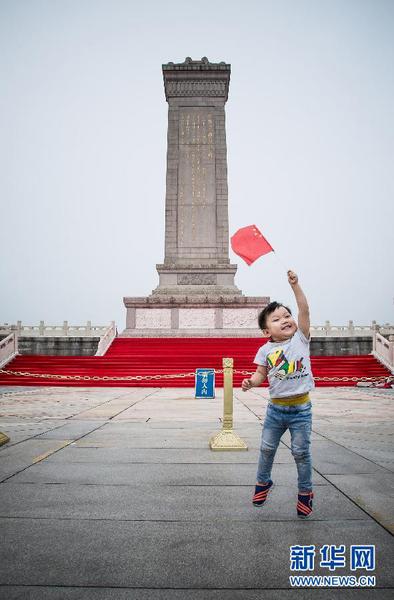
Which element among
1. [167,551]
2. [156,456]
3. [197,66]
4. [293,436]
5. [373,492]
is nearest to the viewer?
[167,551]

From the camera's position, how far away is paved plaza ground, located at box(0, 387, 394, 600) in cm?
178

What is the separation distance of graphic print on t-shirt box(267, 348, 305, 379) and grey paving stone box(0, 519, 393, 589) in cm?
87

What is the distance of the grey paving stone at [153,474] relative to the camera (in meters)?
3.22

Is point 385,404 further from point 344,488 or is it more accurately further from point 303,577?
point 303,577

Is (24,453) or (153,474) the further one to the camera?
(24,453)

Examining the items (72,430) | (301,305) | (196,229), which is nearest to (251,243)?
(301,305)

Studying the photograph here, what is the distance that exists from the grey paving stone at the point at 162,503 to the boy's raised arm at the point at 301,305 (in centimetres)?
111

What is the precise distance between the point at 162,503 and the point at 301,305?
1593 mm

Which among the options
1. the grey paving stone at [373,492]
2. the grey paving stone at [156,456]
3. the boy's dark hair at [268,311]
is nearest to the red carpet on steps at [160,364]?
the grey paving stone at [156,456]

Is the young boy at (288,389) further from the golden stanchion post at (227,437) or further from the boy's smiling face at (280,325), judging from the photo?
the golden stanchion post at (227,437)

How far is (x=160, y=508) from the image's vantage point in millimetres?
2635

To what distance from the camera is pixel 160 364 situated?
15.3 metres

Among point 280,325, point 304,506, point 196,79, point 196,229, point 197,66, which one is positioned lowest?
point 304,506

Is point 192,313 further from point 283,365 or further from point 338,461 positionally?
point 283,365
